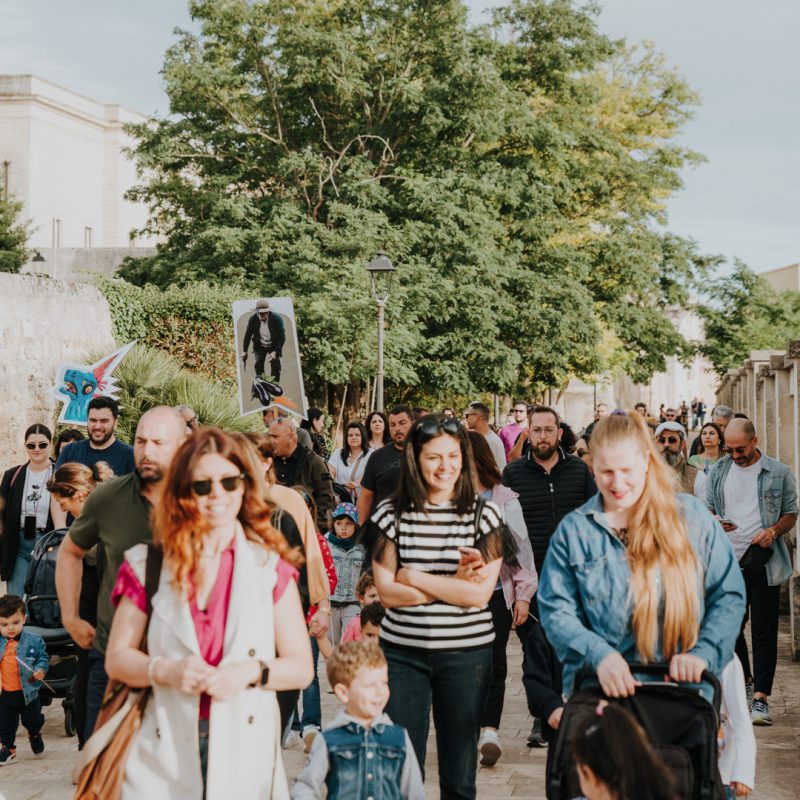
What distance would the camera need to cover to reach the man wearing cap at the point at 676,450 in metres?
9.77

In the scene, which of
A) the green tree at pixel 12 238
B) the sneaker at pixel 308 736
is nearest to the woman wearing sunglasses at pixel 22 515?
the sneaker at pixel 308 736

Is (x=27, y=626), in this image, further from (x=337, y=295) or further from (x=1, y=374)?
(x=337, y=295)

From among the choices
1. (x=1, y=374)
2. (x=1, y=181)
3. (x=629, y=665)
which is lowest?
(x=629, y=665)

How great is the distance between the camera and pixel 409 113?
3166cm

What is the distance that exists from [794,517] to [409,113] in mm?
24755

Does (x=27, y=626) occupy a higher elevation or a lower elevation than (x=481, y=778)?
higher

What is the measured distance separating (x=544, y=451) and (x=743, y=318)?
32771 mm

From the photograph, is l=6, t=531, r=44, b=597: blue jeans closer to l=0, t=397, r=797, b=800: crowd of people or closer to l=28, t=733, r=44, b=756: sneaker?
l=28, t=733, r=44, b=756: sneaker

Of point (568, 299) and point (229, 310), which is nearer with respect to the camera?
point (229, 310)

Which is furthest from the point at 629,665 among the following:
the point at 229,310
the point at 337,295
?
the point at 337,295

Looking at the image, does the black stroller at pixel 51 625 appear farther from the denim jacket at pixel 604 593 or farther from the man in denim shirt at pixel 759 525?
the denim jacket at pixel 604 593

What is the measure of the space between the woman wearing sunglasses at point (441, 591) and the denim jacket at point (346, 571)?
3102 mm

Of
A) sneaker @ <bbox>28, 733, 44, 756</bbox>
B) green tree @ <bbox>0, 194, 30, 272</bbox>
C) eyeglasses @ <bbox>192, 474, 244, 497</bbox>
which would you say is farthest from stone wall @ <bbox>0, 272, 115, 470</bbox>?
green tree @ <bbox>0, 194, 30, 272</bbox>

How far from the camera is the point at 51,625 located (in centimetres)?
778
